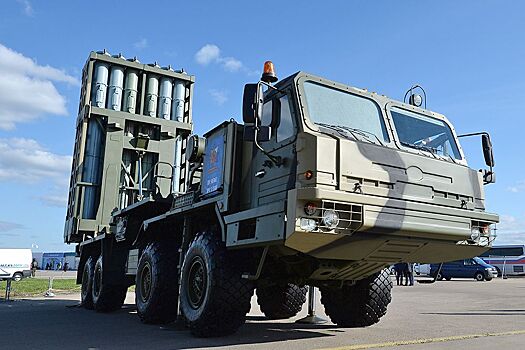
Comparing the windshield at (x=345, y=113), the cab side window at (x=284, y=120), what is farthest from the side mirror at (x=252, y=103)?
the windshield at (x=345, y=113)

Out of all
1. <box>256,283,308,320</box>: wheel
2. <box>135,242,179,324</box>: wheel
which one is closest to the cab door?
<box>135,242,179,324</box>: wheel

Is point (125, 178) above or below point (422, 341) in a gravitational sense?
above

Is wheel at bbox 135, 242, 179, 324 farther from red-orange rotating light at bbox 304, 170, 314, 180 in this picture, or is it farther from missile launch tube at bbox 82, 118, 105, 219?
red-orange rotating light at bbox 304, 170, 314, 180

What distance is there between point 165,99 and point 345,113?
506 centimetres

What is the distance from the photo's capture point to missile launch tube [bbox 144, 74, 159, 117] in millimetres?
9570

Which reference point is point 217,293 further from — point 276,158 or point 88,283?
point 88,283

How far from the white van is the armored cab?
23.9 meters

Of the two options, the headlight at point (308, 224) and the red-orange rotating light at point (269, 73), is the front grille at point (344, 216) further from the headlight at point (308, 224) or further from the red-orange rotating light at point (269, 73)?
the red-orange rotating light at point (269, 73)

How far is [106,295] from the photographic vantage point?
9.47 m

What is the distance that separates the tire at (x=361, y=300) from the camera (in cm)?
670

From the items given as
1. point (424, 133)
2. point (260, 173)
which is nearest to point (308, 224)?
point (260, 173)

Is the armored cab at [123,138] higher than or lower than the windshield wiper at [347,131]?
higher

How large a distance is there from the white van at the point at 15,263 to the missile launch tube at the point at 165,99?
81.3 feet

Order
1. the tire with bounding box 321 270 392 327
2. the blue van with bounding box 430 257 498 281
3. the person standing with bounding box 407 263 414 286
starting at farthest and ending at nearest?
the blue van with bounding box 430 257 498 281 < the person standing with bounding box 407 263 414 286 < the tire with bounding box 321 270 392 327
